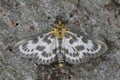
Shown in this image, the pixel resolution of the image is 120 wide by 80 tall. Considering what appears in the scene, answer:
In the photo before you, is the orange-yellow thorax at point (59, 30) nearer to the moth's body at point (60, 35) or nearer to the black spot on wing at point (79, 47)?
the moth's body at point (60, 35)

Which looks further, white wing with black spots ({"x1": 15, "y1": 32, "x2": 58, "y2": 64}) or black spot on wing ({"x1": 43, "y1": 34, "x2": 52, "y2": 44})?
black spot on wing ({"x1": 43, "y1": 34, "x2": 52, "y2": 44})

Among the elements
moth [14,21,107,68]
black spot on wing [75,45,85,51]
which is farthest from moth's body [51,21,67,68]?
black spot on wing [75,45,85,51]

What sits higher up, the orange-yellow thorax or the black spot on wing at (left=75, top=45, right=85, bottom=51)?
the orange-yellow thorax

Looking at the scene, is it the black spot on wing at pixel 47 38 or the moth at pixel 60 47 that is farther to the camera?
the black spot on wing at pixel 47 38

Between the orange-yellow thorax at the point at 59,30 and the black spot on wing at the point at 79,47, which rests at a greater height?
the orange-yellow thorax at the point at 59,30

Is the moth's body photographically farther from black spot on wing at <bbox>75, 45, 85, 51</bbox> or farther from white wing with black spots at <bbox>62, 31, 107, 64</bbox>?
black spot on wing at <bbox>75, 45, 85, 51</bbox>

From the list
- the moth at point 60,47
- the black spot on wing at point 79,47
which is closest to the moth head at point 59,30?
the moth at point 60,47

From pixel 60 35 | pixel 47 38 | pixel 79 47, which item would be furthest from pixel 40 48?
pixel 79 47

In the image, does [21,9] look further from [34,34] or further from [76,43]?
[76,43]
